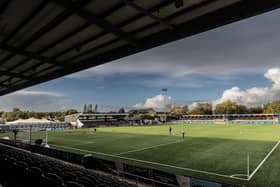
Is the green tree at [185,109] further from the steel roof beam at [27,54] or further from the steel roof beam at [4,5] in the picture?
the steel roof beam at [4,5]

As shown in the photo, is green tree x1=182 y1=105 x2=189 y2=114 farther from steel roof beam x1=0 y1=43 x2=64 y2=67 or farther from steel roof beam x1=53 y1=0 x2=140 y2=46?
steel roof beam x1=53 y1=0 x2=140 y2=46

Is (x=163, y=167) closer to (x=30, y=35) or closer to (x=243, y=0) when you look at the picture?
(x=30, y=35)

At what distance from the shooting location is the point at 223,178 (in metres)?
11.0

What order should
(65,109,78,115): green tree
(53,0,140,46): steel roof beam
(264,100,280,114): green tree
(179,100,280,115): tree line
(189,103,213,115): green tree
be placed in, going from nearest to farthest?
1. (53,0,140,46): steel roof beam
2. (264,100,280,114): green tree
3. (179,100,280,115): tree line
4. (65,109,78,115): green tree
5. (189,103,213,115): green tree

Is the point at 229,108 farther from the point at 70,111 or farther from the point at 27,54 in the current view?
the point at 27,54

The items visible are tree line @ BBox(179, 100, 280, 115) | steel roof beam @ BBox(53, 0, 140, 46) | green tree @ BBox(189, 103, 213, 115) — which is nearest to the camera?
steel roof beam @ BBox(53, 0, 140, 46)

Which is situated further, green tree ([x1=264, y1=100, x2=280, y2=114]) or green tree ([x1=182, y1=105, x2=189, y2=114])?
green tree ([x1=182, y1=105, x2=189, y2=114])

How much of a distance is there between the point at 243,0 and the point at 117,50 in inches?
159

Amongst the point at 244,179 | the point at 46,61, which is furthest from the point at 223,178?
the point at 46,61

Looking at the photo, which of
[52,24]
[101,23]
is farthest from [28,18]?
[101,23]

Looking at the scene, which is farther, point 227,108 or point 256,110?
point 227,108

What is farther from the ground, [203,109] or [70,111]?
[203,109]

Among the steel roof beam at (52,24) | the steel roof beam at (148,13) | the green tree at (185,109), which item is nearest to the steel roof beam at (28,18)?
the steel roof beam at (52,24)

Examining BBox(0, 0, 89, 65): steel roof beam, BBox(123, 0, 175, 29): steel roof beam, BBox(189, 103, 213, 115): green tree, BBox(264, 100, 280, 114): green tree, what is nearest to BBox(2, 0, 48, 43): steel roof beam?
BBox(0, 0, 89, 65): steel roof beam
